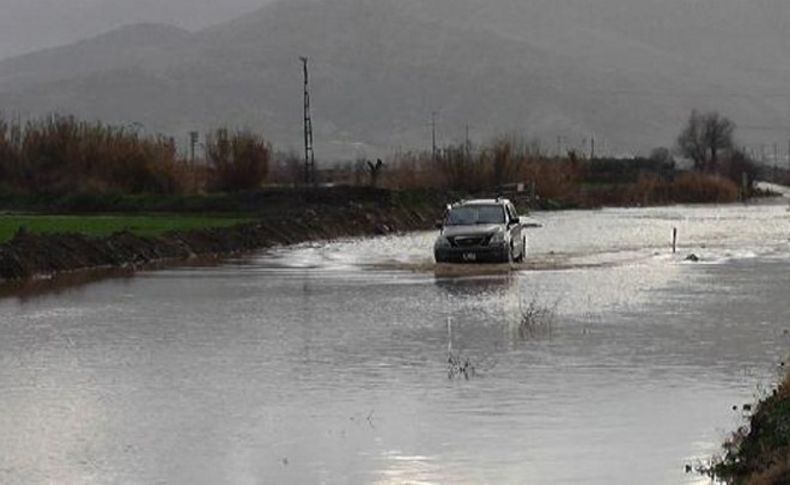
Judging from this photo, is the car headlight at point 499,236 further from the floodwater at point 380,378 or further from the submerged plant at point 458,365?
the submerged plant at point 458,365

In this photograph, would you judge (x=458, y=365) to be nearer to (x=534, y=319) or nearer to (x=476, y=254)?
(x=534, y=319)

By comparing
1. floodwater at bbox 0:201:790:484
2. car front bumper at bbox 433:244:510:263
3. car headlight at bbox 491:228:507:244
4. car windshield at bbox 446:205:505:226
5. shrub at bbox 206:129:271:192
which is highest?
shrub at bbox 206:129:271:192

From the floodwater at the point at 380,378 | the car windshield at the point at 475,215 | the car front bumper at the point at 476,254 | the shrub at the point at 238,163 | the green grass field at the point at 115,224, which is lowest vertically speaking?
the floodwater at the point at 380,378

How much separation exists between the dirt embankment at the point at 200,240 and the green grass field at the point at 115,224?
1425mm

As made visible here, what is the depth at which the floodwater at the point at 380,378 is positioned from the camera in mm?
13297

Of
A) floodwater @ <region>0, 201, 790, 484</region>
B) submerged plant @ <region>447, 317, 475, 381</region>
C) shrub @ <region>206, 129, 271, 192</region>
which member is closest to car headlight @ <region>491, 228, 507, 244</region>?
floodwater @ <region>0, 201, 790, 484</region>

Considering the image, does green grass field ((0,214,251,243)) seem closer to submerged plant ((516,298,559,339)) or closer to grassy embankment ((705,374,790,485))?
submerged plant ((516,298,559,339))

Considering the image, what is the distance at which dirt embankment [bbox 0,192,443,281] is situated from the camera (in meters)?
38.7

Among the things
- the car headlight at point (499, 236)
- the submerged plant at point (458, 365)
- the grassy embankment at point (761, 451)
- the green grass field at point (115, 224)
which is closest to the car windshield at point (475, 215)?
the car headlight at point (499, 236)

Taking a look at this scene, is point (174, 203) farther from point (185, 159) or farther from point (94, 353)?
point (94, 353)

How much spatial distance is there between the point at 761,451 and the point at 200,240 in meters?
37.4

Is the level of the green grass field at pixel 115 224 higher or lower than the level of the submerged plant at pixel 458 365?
higher

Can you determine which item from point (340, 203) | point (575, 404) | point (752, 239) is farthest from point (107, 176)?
point (575, 404)

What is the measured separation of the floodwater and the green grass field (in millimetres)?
15109
